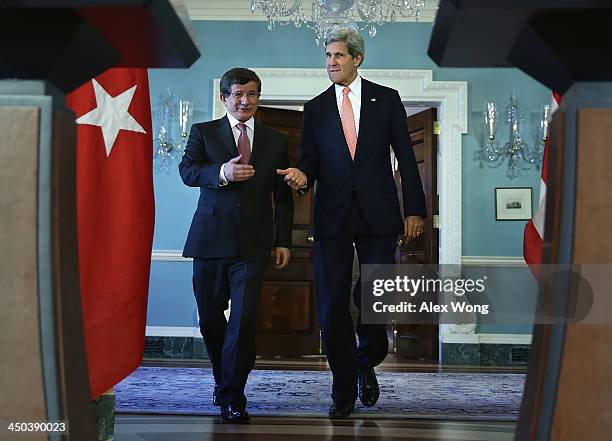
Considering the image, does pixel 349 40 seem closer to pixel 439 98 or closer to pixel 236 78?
pixel 236 78

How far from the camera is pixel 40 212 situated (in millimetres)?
922

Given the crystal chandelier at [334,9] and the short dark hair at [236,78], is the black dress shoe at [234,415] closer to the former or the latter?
the short dark hair at [236,78]

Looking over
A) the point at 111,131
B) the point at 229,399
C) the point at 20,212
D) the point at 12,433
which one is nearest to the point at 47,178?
the point at 20,212

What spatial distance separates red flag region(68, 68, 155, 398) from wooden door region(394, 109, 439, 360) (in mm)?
4283

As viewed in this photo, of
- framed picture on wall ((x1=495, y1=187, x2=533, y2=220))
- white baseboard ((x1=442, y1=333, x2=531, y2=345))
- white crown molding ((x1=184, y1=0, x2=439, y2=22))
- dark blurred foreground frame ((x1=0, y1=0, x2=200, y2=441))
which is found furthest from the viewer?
white crown molding ((x1=184, y1=0, x2=439, y2=22))

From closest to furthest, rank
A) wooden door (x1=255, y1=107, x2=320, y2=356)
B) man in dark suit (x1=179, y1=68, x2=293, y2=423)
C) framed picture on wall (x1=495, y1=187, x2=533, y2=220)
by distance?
man in dark suit (x1=179, y1=68, x2=293, y2=423) → framed picture on wall (x1=495, y1=187, x2=533, y2=220) → wooden door (x1=255, y1=107, x2=320, y2=356)

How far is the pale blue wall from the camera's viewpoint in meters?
6.00

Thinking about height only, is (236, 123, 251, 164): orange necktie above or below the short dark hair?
below

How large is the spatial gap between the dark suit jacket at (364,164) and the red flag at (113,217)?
102cm

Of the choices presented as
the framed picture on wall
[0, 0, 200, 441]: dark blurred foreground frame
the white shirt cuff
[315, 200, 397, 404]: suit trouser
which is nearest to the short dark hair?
the white shirt cuff

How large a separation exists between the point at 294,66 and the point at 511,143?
1962 mm

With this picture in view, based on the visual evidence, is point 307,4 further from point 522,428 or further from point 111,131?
point 522,428

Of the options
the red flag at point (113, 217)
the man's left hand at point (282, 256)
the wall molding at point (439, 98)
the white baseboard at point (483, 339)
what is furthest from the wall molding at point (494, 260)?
the red flag at point (113, 217)

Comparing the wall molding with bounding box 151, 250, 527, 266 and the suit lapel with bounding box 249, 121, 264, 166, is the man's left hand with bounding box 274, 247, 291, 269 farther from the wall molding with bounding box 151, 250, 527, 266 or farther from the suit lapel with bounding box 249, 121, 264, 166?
the wall molding with bounding box 151, 250, 527, 266
